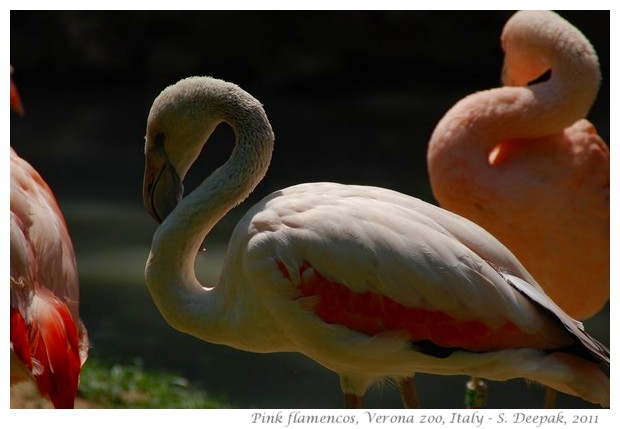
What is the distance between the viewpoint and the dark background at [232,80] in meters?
6.69

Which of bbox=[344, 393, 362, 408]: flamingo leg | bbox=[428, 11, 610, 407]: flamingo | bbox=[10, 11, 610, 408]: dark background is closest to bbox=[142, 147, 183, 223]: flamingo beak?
bbox=[344, 393, 362, 408]: flamingo leg

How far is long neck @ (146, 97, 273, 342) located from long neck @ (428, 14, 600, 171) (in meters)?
1.14

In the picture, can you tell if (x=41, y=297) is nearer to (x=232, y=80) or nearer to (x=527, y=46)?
(x=527, y=46)

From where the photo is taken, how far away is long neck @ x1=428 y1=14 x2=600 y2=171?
3721 millimetres

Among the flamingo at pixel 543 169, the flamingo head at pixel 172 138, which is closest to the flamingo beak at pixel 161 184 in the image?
the flamingo head at pixel 172 138

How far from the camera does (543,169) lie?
370 cm

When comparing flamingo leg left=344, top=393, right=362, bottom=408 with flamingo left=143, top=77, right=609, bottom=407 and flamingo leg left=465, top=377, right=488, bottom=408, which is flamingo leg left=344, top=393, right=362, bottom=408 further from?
flamingo leg left=465, top=377, right=488, bottom=408

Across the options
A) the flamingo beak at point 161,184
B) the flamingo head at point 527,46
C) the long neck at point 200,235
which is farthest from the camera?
the flamingo head at point 527,46

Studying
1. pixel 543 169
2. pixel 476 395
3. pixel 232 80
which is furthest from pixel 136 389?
pixel 232 80

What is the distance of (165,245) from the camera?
8.89 feet

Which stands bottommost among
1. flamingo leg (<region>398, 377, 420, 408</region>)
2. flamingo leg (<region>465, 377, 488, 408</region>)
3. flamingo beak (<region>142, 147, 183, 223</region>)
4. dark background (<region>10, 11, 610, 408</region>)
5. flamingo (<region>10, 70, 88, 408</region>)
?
dark background (<region>10, 11, 610, 408</region>)

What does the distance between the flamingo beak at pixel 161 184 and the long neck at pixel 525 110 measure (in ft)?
4.13

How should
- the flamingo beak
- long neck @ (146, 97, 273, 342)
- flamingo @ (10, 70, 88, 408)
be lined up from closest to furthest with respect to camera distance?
1. flamingo @ (10, 70, 88, 408)
2. long neck @ (146, 97, 273, 342)
3. the flamingo beak

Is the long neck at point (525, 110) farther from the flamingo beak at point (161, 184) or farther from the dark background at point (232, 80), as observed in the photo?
the dark background at point (232, 80)
